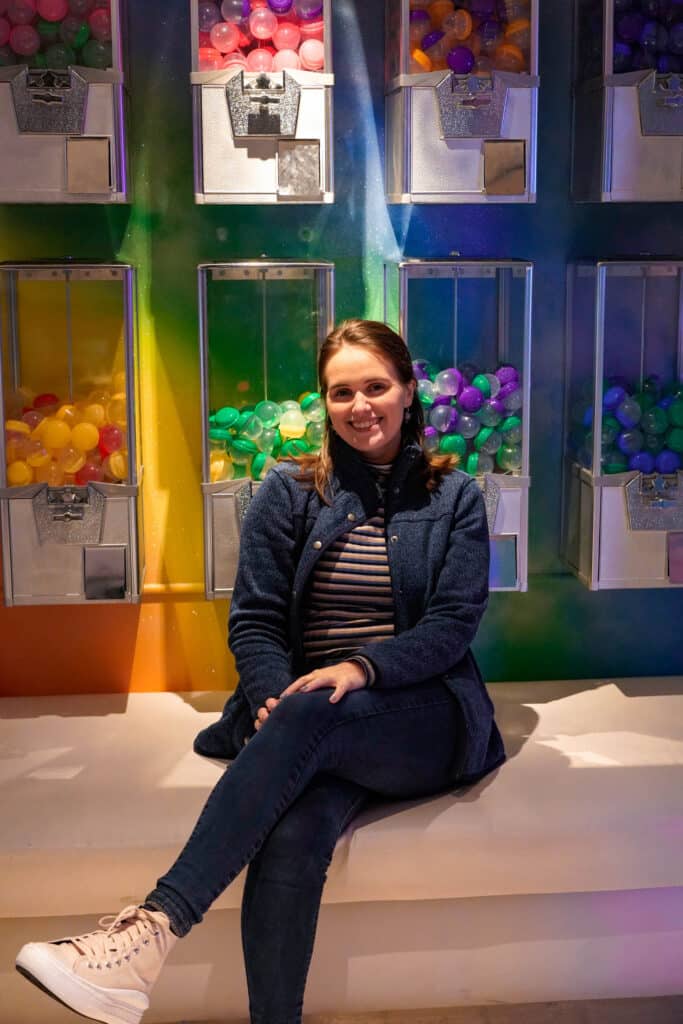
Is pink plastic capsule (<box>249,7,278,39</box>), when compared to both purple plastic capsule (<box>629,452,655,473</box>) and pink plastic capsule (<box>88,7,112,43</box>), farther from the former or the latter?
purple plastic capsule (<box>629,452,655,473</box>)

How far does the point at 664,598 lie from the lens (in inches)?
Result: 145

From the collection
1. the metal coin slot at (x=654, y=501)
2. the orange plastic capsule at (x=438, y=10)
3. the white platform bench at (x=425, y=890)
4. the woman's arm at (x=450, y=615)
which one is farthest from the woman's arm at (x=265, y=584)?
the orange plastic capsule at (x=438, y=10)

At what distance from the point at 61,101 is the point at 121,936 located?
5.89 ft

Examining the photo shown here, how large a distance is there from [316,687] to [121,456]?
2.91 feet

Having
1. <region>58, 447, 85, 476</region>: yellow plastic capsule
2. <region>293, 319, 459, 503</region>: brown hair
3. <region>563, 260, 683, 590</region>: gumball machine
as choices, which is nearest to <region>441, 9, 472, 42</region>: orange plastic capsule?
<region>563, 260, 683, 590</region>: gumball machine

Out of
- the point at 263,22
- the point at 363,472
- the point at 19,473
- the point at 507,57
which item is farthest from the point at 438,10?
the point at 19,473

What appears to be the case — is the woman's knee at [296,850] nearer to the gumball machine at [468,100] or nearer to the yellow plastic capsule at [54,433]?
the yellow plastic capsule at [54,433]

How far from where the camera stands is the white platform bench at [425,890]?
2.66m

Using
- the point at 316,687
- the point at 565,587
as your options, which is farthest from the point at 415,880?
the point at 565,587

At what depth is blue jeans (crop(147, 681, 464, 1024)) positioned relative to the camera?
237 centimetres

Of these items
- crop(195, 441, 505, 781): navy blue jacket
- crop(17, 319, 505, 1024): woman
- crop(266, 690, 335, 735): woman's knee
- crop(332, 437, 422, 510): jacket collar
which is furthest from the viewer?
crop(332, 437, 422, 510): jacket collar

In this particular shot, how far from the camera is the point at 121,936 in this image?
2.30m

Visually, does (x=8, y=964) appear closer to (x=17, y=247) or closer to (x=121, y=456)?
(x=121, y=456)

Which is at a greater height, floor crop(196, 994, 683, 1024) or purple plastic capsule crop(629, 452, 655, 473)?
purple plastic capsule crop(629, 452, 655, 473)
